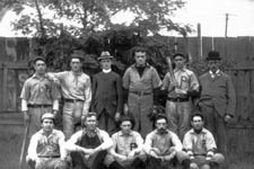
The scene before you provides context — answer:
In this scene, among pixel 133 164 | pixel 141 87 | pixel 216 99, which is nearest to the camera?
pixel 133 164

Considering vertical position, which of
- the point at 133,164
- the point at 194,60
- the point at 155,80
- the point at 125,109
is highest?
the point at 194,60

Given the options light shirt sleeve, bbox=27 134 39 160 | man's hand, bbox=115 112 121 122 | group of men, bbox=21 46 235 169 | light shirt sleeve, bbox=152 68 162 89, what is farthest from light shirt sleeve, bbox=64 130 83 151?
light shirt sleeve, bbox=152 68 162 89

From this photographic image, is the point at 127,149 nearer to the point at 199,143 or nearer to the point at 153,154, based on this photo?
the point at 153,154

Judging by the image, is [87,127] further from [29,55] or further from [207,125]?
[29,55]

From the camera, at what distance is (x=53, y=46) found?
13.6 meters

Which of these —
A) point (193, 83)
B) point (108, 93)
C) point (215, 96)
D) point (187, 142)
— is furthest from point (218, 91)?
point (108, 93)

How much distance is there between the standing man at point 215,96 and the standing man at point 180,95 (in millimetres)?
206

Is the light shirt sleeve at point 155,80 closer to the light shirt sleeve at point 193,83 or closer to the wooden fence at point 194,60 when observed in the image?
the light shirt sleeve at point 193,83

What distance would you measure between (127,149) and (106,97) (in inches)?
41.6

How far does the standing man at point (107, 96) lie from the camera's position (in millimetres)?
12477

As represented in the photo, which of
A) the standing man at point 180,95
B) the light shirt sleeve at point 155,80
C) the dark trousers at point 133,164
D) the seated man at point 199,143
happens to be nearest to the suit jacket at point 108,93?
the light shirt sleeve at point 155,80

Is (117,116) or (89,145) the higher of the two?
(117,116)

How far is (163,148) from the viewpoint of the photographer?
12.0 m

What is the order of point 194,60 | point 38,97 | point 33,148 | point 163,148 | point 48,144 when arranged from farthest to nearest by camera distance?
point 194,60
point 38,97
point 163,148
point 48,144
point 33,148
